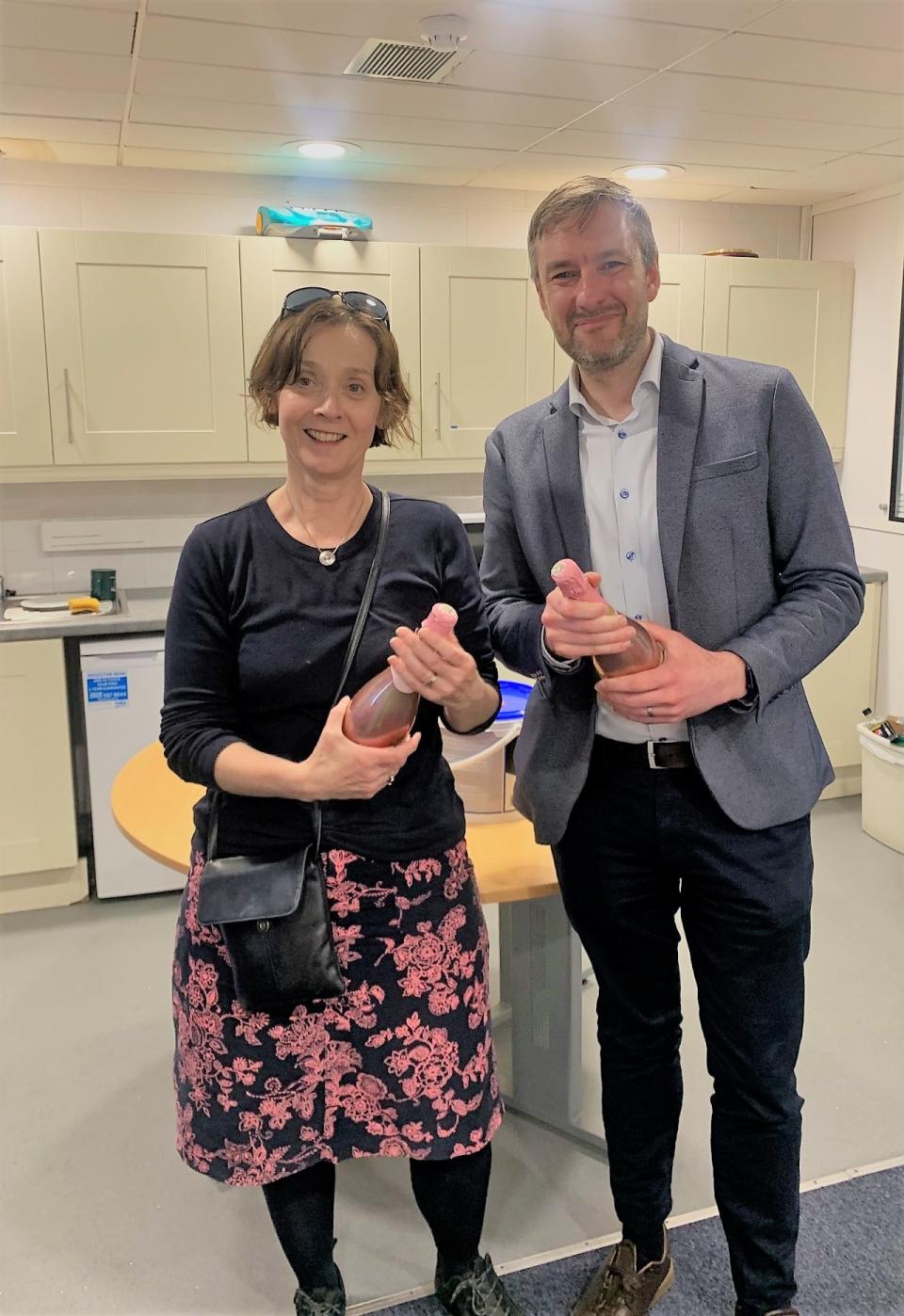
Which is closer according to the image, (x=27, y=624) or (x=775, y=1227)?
(x=775, y=1227)

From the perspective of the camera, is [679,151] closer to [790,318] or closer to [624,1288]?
[790,318]

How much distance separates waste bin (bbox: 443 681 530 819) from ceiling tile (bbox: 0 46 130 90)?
1797mm

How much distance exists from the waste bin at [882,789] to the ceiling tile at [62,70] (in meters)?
3.15

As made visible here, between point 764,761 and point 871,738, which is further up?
point 764,761

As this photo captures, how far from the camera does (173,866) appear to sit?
1.66 metres

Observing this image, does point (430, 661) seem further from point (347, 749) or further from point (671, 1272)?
point (671, 1272)

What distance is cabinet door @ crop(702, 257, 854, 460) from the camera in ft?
13.1

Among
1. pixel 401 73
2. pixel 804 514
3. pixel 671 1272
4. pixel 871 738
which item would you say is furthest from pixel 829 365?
pixel 671 1272

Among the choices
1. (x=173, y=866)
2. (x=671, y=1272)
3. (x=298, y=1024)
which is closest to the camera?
(x=298, y=1024)

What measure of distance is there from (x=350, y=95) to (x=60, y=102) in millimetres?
775

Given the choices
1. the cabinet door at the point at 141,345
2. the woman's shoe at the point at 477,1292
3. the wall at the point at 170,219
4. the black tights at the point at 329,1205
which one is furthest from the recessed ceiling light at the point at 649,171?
the woman's shoe at the point at 477,1292

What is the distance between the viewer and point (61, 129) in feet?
9.93

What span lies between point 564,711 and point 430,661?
1.13 ft

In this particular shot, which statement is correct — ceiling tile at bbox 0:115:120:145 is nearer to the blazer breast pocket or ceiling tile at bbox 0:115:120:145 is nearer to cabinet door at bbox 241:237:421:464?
cabinet door at bbox 241:237:421:464
